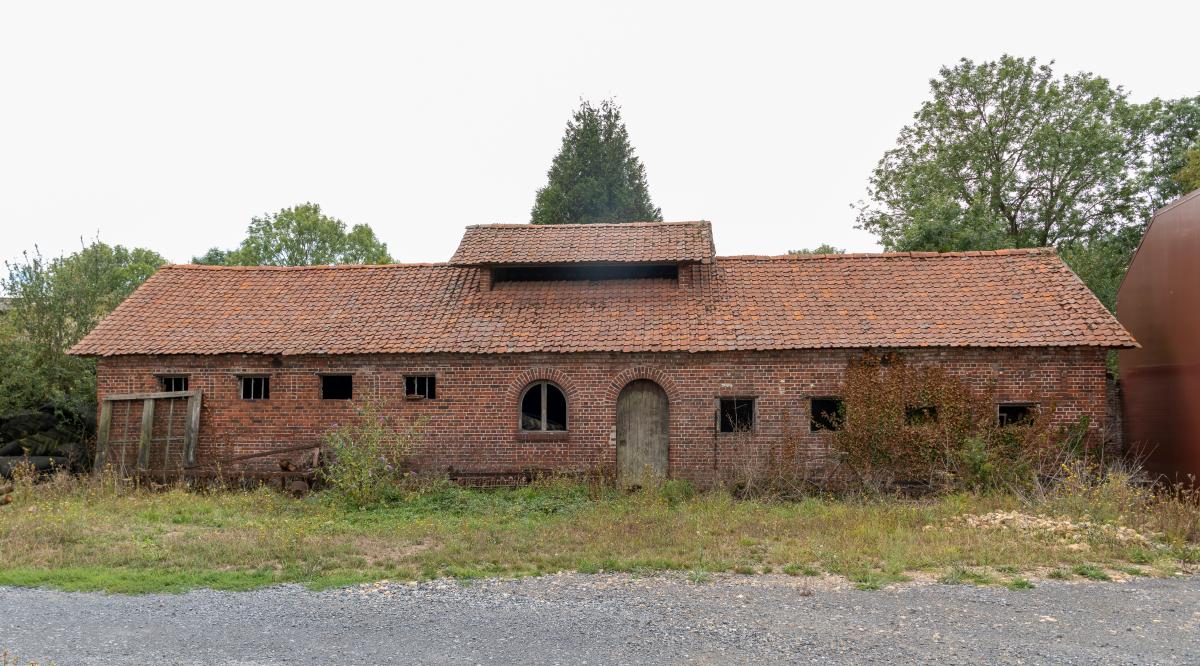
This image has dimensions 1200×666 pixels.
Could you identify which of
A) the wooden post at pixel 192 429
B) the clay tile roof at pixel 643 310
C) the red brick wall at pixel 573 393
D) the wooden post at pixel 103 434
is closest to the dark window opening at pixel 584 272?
the clay tile roof at pixel 643 310

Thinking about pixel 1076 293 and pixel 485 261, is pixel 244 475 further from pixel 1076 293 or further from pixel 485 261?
pixel 1076 293

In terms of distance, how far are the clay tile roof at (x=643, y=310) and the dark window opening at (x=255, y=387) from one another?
0.77m

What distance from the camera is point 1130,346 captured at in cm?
1400

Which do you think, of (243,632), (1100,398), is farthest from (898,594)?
(1100,398)

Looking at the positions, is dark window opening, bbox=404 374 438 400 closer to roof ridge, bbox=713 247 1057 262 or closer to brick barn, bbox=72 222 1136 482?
brick barn, bbox=72 222 1136 482

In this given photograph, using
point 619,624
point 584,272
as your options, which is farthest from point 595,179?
point 619,624

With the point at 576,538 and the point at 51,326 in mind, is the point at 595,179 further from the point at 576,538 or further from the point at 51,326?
the point at 576,538

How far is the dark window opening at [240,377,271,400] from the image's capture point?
1605 cm

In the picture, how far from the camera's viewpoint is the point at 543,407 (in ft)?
50.5

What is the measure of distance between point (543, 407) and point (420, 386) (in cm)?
250

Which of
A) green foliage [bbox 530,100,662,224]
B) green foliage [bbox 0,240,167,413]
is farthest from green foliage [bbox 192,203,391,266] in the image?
green foliage [bbox 0,240,167,413]

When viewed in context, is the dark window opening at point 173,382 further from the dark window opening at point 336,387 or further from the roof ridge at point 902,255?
the roof ridge at point 902,255

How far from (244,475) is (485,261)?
6.42m

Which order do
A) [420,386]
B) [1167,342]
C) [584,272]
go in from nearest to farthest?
[1167,342], [420,386], [584,272]
